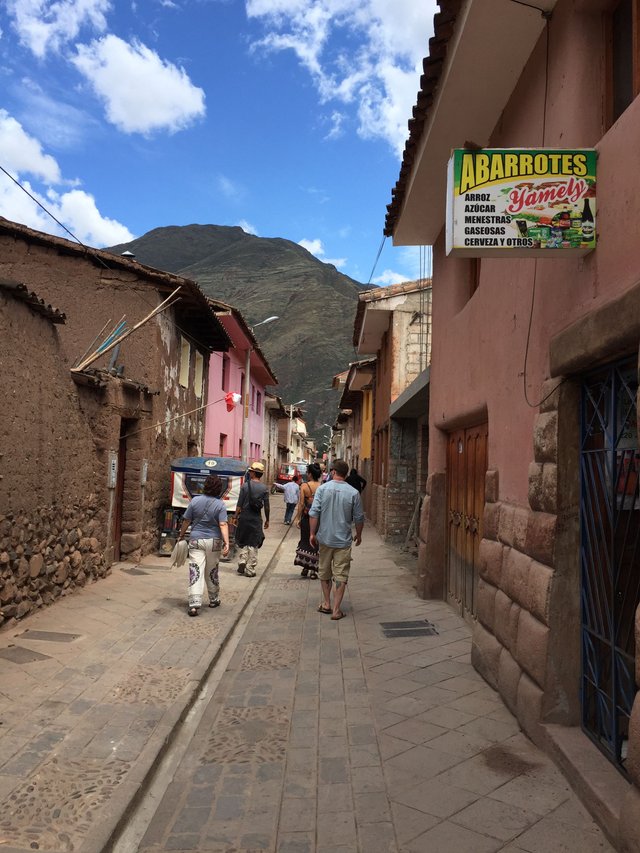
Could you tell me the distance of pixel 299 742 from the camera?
4.12 metres

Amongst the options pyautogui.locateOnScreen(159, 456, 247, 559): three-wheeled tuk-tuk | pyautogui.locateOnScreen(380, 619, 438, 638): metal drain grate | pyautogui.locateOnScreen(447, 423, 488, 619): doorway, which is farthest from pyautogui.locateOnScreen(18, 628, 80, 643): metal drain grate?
pyautogui.locateOnScreen(159, 456, 247, 559): three-wheeled tuk-tuk

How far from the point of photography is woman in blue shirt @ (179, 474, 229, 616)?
755 centimetres

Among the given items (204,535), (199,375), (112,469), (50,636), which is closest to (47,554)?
(50,636)

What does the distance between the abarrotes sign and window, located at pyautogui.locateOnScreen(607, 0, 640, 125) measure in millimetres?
431

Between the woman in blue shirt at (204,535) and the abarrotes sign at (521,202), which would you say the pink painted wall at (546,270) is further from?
the woman in blue shirt at (204,535)

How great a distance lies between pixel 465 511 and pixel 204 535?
2.96m

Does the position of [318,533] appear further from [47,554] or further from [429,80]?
[429,80]

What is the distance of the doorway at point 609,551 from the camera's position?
3.37 metres

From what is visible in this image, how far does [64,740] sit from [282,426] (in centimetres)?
5348

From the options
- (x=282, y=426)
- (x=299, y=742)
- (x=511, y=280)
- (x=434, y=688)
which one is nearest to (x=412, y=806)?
(x=299, y=742)

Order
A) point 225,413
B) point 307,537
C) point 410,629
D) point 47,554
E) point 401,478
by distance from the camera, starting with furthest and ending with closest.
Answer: point 225,413 < point 401,478 < point 307,537 < point 47,554 < point 410,629

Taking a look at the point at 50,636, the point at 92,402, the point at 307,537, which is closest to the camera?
the point at 50,636

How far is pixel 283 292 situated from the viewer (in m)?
138

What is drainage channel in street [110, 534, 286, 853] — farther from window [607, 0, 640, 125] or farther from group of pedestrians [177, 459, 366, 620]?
window [607, 0, 640, 125]
